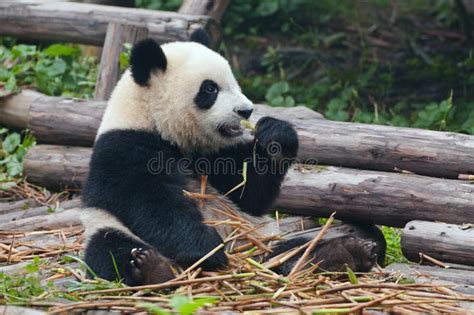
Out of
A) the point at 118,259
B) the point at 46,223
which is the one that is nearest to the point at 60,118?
the point at 46,223

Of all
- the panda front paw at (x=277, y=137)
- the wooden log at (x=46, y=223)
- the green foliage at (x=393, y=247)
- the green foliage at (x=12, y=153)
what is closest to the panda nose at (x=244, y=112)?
the panda front paw at (x=277, y=137)

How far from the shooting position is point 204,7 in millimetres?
8062

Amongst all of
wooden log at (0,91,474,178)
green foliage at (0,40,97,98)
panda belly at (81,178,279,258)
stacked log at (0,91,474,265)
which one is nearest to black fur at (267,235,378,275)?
panda belly at (81,178,279,258)

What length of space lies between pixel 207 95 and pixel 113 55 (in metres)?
2.67

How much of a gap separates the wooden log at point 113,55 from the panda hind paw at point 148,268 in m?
3.29

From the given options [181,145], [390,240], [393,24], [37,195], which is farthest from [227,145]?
[393,24]

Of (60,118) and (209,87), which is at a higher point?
(209,87)

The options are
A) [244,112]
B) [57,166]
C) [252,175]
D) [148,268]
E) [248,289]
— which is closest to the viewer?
[248,289]

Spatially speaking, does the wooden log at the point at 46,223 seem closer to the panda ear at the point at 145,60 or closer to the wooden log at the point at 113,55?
the wooden log at the point at 113,55

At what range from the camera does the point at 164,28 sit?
7.60 metres

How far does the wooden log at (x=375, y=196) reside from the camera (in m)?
5.28

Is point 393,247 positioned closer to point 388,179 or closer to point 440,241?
point 388,179

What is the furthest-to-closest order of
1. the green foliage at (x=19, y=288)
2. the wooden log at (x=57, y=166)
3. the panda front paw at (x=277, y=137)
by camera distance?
the wooden log at (x=57, y=166), the panda front paw at (x=277, y=137), the green foliage at (x=19, y=288)

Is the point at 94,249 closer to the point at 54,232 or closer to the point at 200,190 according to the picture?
the point at 200,190
